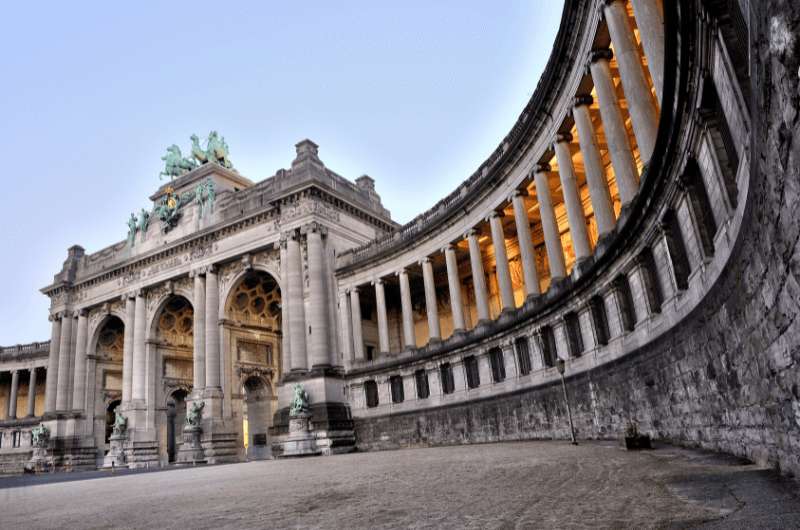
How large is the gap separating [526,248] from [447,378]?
10367 millimetres

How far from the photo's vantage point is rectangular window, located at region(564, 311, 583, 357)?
2250 centimetres

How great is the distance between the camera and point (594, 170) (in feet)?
68.6

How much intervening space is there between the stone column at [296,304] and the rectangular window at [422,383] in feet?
25.5

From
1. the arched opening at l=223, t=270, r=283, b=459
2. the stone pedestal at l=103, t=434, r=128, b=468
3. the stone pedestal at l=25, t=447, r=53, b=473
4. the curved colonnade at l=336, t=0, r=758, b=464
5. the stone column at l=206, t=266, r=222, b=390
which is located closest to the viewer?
the curved colonnade at l=336, t=0, r=758, b=464

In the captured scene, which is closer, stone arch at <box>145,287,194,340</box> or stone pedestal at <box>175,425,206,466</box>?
stone pedestal at <box>175,425,206,466</box>

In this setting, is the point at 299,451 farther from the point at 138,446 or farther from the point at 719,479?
the point at 719,479

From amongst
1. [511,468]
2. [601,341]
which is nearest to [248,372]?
[601,341]

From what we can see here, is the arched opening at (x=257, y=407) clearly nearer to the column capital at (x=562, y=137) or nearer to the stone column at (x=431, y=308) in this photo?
the stone column at (x=431, y=308)

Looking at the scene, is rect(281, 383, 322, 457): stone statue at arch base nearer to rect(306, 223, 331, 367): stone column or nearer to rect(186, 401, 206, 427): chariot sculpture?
rect(306, 223, 331, 367): stone column

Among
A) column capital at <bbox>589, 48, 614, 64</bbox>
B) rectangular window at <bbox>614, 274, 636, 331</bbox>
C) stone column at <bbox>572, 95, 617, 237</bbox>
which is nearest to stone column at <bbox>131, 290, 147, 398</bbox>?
stone column at <bbox>572, 95, 617, 237</bbox>

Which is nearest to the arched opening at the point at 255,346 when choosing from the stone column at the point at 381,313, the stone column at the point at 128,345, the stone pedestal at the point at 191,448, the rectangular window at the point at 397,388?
the stone pedestal at the point at 191,448

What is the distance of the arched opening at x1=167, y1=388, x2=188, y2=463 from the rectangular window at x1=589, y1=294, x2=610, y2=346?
135 ft

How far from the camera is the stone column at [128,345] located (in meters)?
49.8

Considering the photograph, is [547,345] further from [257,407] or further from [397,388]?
→ [257,407]
